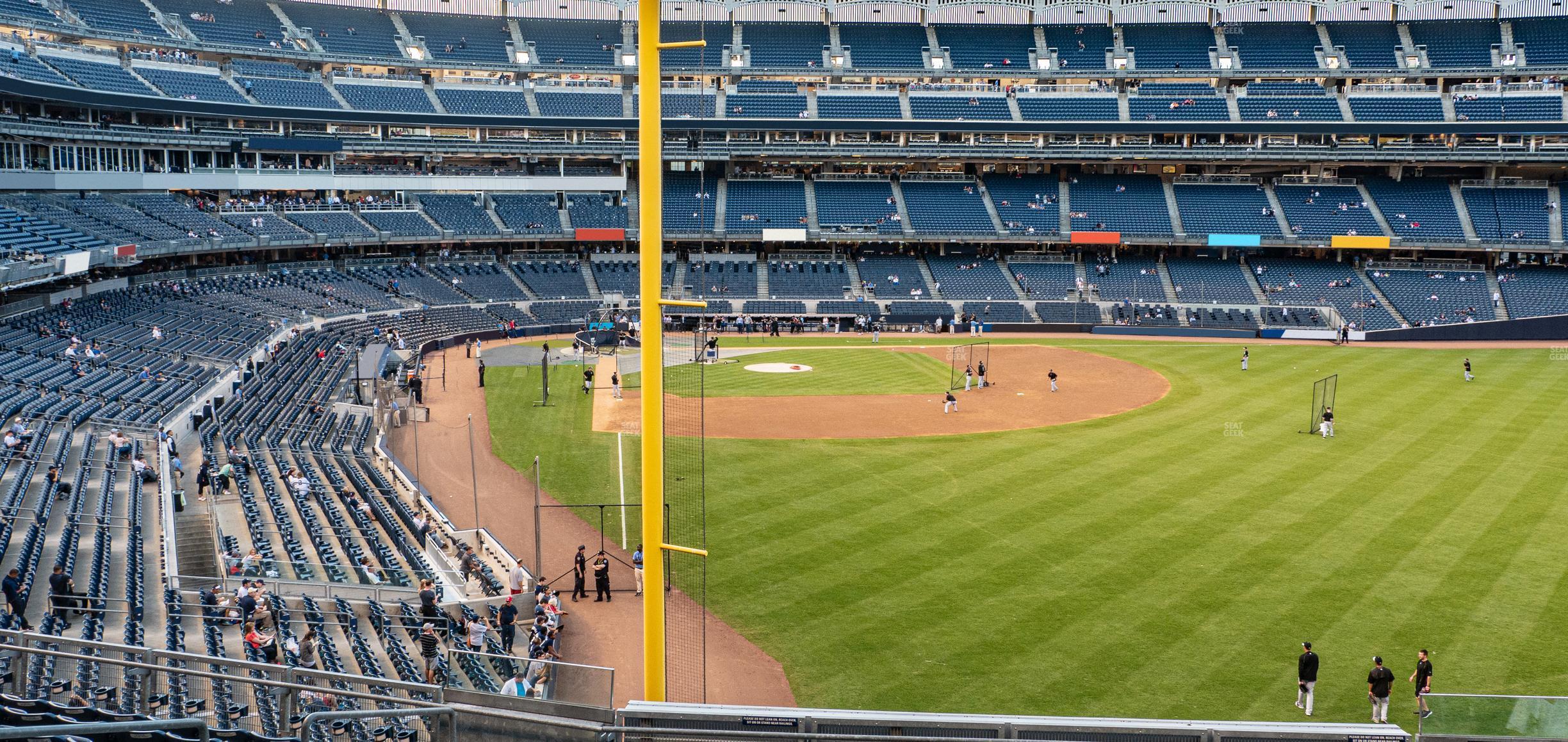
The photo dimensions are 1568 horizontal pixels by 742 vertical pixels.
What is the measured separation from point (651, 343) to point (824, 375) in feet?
125

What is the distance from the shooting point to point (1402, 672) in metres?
17.2

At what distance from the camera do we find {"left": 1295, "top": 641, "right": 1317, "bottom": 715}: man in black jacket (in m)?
15.7

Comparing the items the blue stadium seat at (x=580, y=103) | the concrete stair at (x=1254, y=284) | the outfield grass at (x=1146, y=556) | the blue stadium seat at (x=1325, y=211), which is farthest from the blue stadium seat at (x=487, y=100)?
the blue stadium seat at (x=1325, y=211)

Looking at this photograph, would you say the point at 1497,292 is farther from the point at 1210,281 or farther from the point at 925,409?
the point at 925,409

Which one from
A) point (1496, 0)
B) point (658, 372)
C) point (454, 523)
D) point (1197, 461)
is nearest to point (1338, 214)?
point (1496, 0)

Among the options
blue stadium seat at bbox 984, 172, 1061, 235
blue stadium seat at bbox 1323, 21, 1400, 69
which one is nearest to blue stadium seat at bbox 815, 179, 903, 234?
blue stadium seat at bbox 984, 172, 1061, 235

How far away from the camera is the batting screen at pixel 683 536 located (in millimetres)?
17484

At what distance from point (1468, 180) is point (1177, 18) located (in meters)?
23.6

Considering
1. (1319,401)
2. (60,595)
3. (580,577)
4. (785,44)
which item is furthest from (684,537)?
(785,44)

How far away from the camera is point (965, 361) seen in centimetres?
5319

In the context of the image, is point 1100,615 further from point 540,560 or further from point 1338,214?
point 1338,214

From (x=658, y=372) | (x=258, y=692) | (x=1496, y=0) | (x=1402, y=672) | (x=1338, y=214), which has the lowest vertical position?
(x=1402, y=672)

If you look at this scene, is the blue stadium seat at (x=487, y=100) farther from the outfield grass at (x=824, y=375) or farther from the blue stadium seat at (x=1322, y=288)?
the blue stadium seat at (x=1322, y=288)

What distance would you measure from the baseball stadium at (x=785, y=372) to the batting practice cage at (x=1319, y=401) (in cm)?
44
